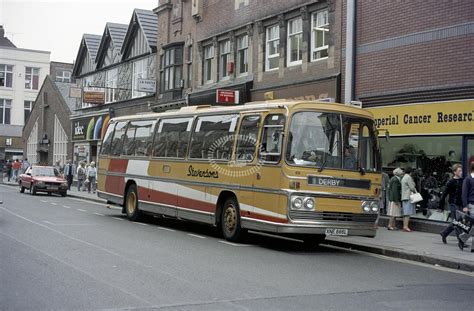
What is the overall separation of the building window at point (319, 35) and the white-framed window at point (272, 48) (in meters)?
2.22

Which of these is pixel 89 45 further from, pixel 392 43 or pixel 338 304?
pixel 338 304

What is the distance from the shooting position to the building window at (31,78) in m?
73.1

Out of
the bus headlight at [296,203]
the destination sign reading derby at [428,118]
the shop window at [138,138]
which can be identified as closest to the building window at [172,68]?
the shop window at [138,138]

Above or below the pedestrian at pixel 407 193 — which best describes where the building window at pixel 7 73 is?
above

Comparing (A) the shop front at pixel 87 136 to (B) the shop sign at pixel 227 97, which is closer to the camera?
(B) the shop sign at pixel 227 97

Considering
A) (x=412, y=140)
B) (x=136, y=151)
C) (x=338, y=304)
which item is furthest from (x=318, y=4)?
(x=338, y=304)

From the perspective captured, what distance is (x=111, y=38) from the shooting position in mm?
43812

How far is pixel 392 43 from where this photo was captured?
1861cm

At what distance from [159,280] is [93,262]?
6.08ft

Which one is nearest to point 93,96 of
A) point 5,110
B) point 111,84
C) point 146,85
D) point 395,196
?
point 111,84

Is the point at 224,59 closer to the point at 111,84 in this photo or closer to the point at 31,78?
the point at 111,84

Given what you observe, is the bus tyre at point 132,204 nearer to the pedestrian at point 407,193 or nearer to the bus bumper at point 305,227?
the bus bumper at point 305,227

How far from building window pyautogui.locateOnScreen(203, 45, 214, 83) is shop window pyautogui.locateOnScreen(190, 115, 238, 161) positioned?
1406 cm

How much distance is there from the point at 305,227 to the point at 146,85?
23516 millimetres
